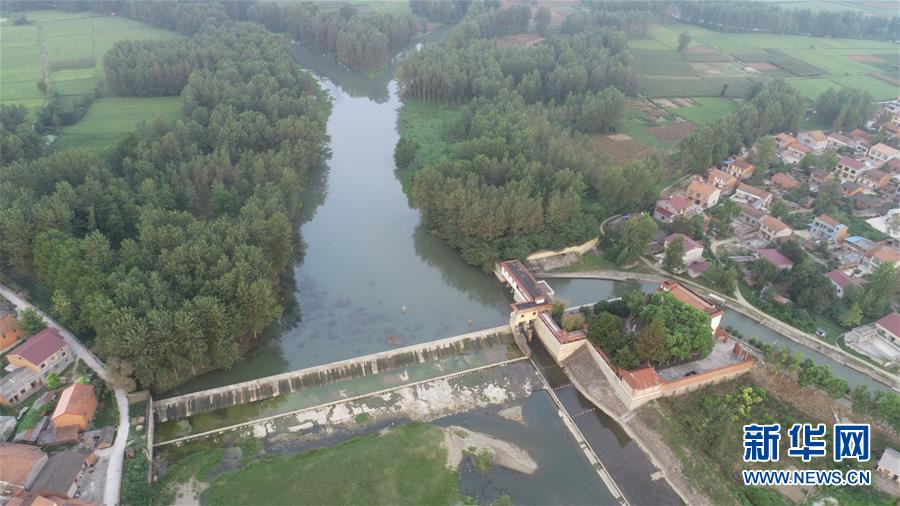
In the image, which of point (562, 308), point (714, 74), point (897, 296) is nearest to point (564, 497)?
point (562, 308)

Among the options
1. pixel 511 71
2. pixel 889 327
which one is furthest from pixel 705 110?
pixel 889 327

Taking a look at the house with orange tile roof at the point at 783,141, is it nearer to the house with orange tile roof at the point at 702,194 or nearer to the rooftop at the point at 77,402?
the house with orange tile roof at the point at 702,194

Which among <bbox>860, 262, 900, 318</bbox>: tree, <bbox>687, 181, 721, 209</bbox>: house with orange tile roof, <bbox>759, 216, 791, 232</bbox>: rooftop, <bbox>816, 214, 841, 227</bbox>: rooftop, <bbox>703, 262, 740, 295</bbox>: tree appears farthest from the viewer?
<bbox>687, 181, 721, 209</bbox>: house with orange tile roof

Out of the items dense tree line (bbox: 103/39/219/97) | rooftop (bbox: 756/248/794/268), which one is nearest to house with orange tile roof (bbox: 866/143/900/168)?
rooftop (bbox: 756/248/794/268)

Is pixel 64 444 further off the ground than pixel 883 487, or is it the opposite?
pixel 64 444

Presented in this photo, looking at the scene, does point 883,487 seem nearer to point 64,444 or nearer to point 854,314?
point 854,314

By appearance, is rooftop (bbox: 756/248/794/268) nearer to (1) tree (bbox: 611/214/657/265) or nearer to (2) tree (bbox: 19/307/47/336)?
(1) tree (bbox: 611/214/657/265)

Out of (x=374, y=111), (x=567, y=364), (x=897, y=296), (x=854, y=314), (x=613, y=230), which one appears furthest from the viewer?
(x=374, y=111)
